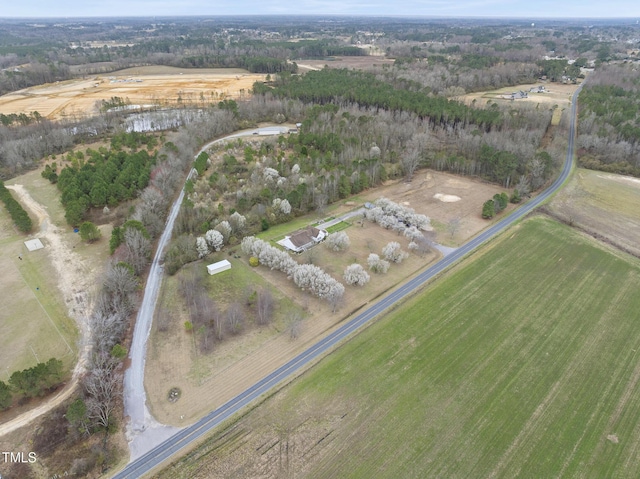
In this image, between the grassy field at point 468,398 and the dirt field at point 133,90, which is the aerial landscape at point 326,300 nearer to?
the grassy field at point 468,398

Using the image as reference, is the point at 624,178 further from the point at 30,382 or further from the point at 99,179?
the point at 99,179

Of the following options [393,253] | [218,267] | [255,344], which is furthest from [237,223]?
[393,253]

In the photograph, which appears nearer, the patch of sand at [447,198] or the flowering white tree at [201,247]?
the flowering white tree at [201,247]

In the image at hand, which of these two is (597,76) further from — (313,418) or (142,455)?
(142,455)

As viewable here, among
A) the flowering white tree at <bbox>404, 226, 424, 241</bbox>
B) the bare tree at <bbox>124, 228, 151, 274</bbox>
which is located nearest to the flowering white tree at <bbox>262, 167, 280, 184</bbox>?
the bare tree at <bbox>124, 228, 151, 274</bbox>

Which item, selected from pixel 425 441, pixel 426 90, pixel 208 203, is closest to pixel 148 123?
pixel 208 203

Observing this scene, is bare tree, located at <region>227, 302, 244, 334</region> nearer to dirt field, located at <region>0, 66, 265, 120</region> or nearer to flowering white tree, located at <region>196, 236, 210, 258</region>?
flowering white tree, located at <region>196, 236, 210, 258</region>

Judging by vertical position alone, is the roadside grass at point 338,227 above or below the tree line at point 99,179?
below


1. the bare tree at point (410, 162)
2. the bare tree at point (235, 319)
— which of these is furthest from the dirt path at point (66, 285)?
the bare tree at point (410, 162)
